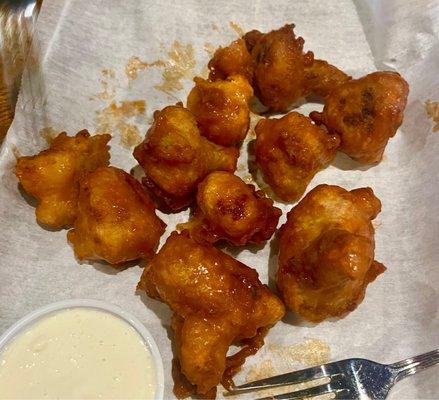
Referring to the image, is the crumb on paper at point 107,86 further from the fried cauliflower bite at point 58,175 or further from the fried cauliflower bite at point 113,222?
the fried cauliflower bite at point 113,222

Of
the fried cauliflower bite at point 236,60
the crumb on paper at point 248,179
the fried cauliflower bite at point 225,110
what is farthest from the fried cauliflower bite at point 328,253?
the fried cauliflower bite at point 236,60

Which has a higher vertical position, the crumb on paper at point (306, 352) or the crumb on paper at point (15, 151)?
the crumb on paper at point (15, 151)

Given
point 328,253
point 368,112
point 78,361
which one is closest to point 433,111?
point 368,112

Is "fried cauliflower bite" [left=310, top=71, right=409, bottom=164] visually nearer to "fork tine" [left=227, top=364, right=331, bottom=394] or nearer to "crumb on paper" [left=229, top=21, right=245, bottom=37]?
"crumb on paper" [left=229, top=21, right=245, bottom=37]

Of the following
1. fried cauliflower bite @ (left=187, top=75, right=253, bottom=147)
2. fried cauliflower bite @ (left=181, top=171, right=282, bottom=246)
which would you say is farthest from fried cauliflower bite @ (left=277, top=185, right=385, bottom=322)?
fried cauliflower bite @ (left=187, top=75, right=253, bottom=147)

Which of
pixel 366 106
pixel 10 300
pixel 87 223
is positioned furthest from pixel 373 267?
pixel 10 300
